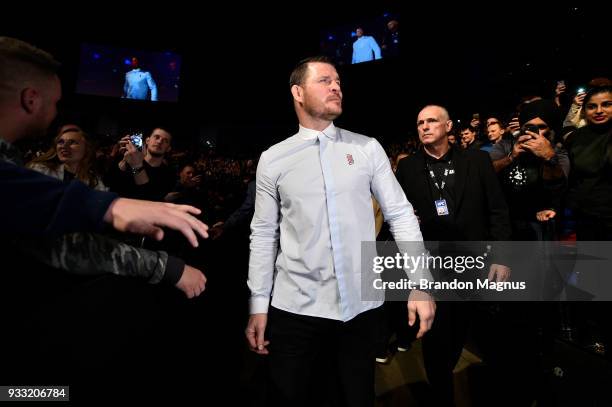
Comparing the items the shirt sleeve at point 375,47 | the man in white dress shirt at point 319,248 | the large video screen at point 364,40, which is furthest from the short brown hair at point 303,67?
the shirt sleeve at point 375,47

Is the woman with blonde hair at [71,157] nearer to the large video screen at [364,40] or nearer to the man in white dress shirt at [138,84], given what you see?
the large video screen at [364,40]

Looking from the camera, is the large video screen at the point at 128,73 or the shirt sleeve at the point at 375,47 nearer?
the shirt sleeve at the point at 375,47

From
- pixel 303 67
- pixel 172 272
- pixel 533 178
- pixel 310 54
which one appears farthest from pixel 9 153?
pixel 310 54

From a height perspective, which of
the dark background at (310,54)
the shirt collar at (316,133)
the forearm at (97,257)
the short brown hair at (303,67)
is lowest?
the forearm at (97,257)

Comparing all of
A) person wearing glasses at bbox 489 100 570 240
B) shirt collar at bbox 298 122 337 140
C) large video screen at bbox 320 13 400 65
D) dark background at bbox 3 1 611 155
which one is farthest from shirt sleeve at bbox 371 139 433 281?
large video screen at bbox 320 13 400 65

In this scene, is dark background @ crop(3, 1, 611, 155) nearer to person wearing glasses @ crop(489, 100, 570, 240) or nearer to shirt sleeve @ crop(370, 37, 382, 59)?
shirt sleeve @ crop(370, 37, 382, 59)

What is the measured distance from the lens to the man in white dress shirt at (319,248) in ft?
4.64

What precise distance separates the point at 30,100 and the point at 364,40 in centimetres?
1017

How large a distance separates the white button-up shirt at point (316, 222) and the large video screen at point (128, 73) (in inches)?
506

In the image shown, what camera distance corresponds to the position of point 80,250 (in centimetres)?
94

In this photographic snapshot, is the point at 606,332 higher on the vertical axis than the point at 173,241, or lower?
lower

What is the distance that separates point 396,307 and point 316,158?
A: 108 inches

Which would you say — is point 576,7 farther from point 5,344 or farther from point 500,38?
point 5,344

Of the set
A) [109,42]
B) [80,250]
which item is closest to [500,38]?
[80,250]
